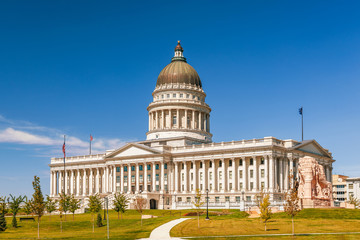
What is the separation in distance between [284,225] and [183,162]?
61.1 metres

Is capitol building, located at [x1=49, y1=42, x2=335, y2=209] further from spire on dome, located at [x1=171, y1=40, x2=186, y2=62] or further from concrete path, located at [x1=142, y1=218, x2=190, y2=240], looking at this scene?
concrete path, located at [x1=142, y1=218, x2=190, y2=240]

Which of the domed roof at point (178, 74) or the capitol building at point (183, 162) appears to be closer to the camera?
the capitol building at point (183, 162)

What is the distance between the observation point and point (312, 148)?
126m

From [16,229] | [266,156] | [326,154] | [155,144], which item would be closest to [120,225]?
[16,229]

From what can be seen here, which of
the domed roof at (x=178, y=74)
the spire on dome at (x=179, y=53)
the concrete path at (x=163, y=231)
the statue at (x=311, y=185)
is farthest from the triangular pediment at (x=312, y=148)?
the concrete path at (x=163, y=231)

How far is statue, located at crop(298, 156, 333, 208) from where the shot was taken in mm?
82188

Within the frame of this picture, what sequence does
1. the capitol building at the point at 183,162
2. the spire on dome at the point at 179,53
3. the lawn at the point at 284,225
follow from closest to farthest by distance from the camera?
the lawn at the point at 284,225, the capitol building at the point at 183,162, the spire on dome at the point at 179,53

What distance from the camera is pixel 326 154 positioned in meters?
132

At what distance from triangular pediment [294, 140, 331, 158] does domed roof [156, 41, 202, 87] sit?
39.1 meters

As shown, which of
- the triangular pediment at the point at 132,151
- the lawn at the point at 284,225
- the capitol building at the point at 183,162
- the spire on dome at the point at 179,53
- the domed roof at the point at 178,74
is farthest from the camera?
the spire on dome at the point at 179,53

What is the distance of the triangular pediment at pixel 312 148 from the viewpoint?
397ft

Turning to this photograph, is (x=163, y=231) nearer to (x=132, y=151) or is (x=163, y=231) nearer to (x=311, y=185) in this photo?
(x=311, y=185)

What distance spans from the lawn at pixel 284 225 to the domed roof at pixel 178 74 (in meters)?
71.1

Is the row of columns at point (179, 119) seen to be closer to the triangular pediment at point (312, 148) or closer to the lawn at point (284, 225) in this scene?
the triangular pediment at point (312, 148)
